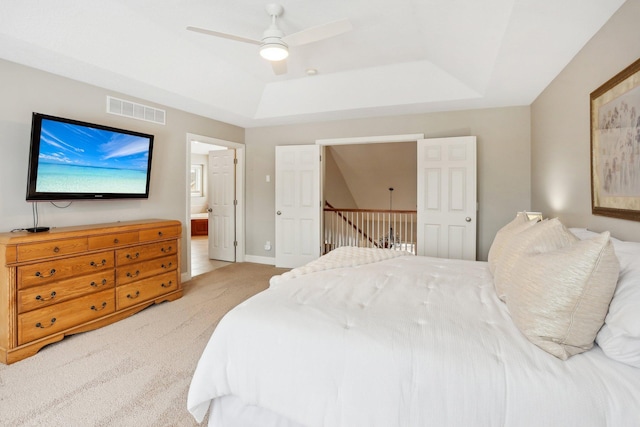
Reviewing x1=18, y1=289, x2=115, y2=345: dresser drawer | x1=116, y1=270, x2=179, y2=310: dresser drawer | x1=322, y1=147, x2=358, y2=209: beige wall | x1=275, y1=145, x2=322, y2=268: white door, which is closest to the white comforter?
x1=18, y1=289, x2=115, y2=345: dresser drawer

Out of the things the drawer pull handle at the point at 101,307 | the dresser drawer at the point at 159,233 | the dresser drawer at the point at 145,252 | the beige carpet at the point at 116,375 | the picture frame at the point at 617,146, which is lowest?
the beige carpet at the point at 116,375

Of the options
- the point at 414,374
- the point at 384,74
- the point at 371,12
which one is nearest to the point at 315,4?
the point at 371,12

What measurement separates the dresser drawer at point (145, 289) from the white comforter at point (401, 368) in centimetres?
210

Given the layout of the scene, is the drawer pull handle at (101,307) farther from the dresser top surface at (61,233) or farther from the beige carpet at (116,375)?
the dresser top surface at (61,233)

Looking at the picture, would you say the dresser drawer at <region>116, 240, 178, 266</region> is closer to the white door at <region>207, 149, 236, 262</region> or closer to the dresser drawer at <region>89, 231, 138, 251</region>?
the dresser drawer at <region>89, 231, 138, 251</region>

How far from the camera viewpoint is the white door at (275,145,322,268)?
508 cm

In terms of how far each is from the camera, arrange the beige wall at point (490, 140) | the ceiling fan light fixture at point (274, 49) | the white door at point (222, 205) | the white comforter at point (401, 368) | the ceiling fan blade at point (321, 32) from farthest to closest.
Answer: the white door at point (222, 205)
the beige wall at point (490, 140)
the ceiling fan light fixture at point (274, 49)
the ceiling fan blade at point (321, 32)
the white comforter at point (401, 368)

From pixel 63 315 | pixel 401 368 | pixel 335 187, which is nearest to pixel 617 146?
pixel 401 368

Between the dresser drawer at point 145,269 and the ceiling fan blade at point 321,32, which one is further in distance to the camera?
the dresser drawer at point 145,269

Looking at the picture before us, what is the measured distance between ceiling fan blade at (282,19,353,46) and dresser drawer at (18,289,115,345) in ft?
9.44

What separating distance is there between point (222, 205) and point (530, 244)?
520cm

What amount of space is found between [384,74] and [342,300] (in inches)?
131

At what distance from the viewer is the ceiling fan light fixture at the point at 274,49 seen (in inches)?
100

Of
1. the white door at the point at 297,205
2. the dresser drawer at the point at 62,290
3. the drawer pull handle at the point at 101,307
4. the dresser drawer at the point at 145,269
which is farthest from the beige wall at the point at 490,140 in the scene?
the drawer pull handle at the point at 101,307
